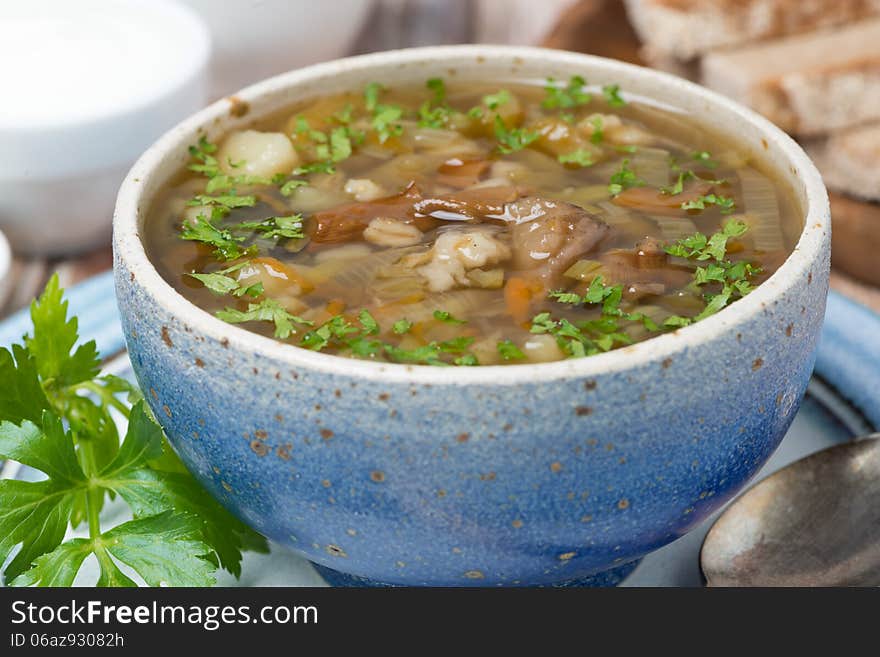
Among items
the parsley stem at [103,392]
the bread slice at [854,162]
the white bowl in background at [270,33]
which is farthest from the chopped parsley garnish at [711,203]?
the white bowl in background at [270,33]

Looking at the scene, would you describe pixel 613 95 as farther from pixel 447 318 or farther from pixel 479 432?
pixel 479 432

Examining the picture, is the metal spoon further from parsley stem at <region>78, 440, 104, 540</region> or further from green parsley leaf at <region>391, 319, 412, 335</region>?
parsley stem at <region>78, 440, 104, 540</region>

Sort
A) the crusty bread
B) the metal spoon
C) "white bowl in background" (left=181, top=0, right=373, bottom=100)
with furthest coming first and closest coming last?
"white bowl in background" (left=181, top=0, right=373, bottom=100) → the crusty bread → the metal spoon

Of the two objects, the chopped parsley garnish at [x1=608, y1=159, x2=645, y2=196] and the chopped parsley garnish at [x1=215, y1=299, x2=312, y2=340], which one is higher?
the chopped parsley garnish at [x1=215, y1=299, x2=312, y2=340]

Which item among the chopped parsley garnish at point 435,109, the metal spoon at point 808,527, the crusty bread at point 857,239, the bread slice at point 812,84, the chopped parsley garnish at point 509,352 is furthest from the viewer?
the bread slice at point 812,84

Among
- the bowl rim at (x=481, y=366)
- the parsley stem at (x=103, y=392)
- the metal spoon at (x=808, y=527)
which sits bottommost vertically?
the metal spoon at (x=808, y=527)

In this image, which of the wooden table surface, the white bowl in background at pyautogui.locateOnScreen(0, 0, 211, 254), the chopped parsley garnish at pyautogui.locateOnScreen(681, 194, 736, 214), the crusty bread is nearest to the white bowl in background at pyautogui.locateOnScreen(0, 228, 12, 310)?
the wooden table surface

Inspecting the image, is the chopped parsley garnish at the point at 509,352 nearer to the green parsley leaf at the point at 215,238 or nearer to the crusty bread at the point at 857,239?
the green parsley leaf at the point at 215,238

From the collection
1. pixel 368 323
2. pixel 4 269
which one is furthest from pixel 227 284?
pixel 4 269
